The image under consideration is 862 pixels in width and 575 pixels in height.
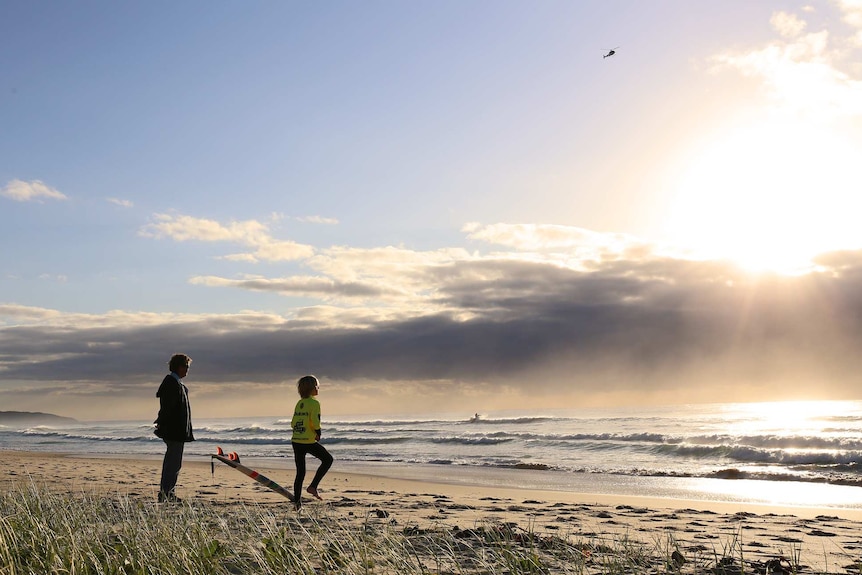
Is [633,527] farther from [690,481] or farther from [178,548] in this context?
[690,481]

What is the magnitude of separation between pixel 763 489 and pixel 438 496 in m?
7.34

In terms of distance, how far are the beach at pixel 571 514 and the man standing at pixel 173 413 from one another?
570mm

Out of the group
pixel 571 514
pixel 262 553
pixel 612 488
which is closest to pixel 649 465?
pixel 612 488

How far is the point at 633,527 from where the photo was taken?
28.4 ft

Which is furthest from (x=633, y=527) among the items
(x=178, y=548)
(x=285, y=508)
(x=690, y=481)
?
(x=690, y=481)

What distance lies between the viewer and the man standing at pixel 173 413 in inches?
367

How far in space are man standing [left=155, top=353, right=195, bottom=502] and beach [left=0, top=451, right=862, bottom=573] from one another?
0.57m

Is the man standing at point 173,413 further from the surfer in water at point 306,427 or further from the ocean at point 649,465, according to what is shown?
the ocean at point 649,465

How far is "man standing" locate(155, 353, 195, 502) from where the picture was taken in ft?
30.6

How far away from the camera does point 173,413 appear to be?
9336 millimetres

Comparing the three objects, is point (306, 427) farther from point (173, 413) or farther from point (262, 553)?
point (262, 553)

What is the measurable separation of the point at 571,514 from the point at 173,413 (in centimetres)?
558

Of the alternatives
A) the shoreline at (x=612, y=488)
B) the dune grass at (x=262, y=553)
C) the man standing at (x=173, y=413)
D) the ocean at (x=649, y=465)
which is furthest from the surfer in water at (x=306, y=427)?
the ocean at (x=649, y=465)

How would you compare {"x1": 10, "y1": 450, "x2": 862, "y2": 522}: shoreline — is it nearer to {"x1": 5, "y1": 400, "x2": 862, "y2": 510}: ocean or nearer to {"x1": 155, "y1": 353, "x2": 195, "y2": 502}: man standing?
{"x1": 5, "y1": 400, "x2": 862, "y2": 510}: ocean
